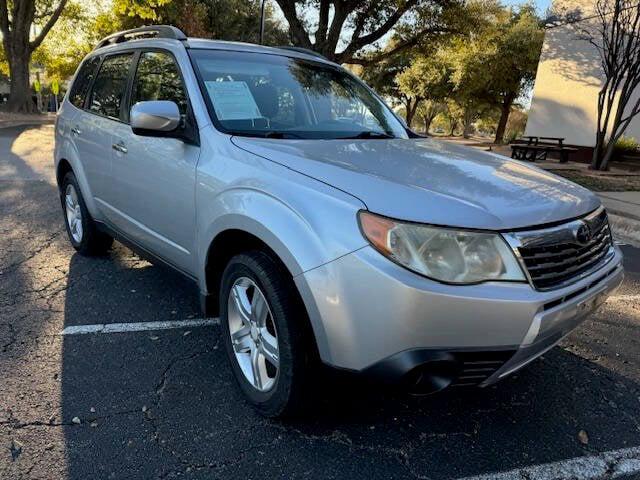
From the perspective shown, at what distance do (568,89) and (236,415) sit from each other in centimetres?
1923

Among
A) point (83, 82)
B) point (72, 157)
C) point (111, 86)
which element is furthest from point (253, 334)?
point (83, 82)

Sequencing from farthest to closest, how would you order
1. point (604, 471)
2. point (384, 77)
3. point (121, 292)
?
point (384, 77) < point (121, 292) < point (604, 471)

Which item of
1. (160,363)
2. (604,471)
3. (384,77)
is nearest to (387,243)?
(604,471)

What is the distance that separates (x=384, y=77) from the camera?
42406 millimetres

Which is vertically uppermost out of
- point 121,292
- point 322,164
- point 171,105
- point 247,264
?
point 171,105

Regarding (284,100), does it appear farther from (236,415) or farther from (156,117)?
(236,415)

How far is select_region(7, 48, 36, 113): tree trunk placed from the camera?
24922mm

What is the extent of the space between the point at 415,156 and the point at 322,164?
65 centimetres

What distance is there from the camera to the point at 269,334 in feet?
8.18

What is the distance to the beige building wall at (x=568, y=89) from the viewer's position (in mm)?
17578

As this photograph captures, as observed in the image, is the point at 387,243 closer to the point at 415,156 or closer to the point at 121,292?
the point at 415,156

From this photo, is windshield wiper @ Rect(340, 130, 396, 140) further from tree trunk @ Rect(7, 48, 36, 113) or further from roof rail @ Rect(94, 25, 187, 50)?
tree trunk @ Rect(7, 48, 36, 113)

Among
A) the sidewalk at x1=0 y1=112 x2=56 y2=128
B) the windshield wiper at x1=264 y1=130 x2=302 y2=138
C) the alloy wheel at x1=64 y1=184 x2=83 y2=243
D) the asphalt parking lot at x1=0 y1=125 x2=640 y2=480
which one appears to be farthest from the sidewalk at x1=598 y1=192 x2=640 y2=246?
the sidewalk at x1=0 y1=112 x2=56 y2=128

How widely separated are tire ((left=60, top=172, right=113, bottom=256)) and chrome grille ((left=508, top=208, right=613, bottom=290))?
140 inches
